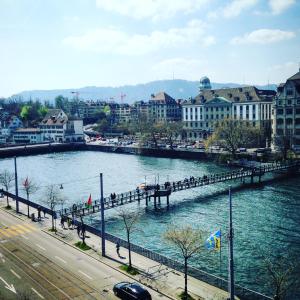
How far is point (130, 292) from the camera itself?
31.8m

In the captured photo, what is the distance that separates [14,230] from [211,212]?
30.7 meters

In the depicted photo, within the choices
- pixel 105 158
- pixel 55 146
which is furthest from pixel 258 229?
pixel 55 146

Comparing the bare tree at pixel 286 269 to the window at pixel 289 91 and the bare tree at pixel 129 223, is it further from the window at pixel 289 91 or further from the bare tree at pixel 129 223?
the window at pixel 289 91

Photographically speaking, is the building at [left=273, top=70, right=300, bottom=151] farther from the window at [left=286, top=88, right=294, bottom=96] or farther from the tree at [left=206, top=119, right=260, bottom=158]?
the tree at [left=206, top=119, right=260, bottom=158]

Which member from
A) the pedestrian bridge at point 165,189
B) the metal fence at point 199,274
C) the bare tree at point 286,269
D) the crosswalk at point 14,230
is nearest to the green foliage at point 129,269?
the metal fence at point 199,274

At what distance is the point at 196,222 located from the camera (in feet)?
200

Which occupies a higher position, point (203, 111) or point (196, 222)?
point (203, 111)

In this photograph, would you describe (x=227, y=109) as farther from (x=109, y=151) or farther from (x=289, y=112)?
(x=109, y=151)

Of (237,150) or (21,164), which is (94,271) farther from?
(21,164)

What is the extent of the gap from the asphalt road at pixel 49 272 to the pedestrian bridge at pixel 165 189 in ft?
30.9

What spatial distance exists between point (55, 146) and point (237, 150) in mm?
85721

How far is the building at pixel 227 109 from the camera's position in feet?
512

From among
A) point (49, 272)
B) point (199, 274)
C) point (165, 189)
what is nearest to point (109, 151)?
point (165, 189)

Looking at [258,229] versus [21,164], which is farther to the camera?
[21,164]
